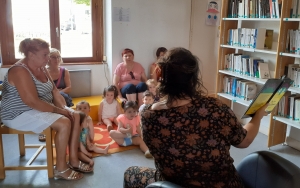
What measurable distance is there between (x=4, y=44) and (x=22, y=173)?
78.4 inches

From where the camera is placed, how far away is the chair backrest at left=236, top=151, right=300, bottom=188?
4.61 ft

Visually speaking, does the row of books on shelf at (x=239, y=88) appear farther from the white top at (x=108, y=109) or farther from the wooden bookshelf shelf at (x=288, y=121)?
the white top at (x=108, y=109)

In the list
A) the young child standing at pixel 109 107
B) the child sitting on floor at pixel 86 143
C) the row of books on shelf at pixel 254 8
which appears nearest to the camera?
the child sitting on floor at pixel 86 143

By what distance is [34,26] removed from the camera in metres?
3.96

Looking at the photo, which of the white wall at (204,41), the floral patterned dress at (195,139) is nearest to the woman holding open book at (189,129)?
the floral patterned dress at (195,139)

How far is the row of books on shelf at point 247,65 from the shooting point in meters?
3.29

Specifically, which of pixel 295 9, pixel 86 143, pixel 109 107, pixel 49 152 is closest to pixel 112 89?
pixel 109 107

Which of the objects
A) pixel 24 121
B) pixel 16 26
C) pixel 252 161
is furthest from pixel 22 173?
pixel 16 26

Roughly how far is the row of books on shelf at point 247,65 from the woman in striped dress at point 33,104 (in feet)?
6.82

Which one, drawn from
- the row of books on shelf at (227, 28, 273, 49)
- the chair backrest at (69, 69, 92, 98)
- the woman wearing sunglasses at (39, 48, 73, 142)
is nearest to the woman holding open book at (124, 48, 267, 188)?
the row of books on shelf at (227, 28, 273, 49)

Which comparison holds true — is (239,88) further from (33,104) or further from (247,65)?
(33,104)

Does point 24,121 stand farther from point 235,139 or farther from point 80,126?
point 235,139

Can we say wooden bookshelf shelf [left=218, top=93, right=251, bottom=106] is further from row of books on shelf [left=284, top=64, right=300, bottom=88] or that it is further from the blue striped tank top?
the blue striped tank top

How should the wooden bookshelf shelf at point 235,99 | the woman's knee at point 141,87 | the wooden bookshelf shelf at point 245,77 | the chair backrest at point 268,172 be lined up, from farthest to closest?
1. the woman's knee at point 141,87
2. the wooden bookshelf shelf at point 235,99
3. the wooden bookshelf shelf at point 245,77
4. the chair backrest at point 268,172
